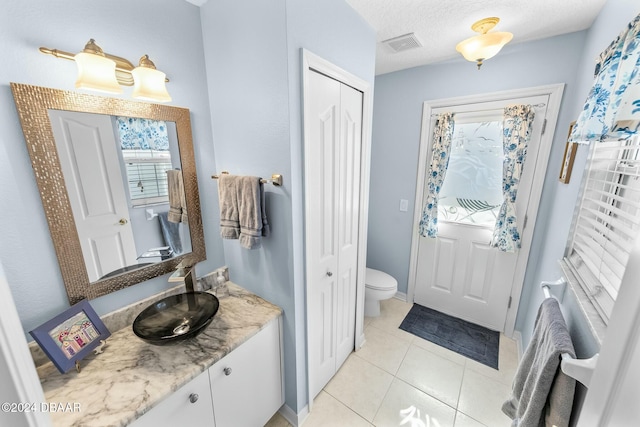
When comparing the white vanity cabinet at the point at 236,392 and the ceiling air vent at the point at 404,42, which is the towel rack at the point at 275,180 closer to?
the white vanity cabinet at the point at 236,392

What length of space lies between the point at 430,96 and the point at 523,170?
39.3 inches

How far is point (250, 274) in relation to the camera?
155cm

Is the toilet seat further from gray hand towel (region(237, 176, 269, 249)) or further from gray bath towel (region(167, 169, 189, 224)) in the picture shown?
gray bath towel (region(167, 169, 189, 224))

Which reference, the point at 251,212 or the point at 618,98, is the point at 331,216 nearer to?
the point at 251,212

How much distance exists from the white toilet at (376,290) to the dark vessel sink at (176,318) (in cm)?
153

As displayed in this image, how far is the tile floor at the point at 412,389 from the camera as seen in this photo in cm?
159

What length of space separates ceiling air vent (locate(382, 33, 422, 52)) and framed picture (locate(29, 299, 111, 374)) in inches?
92.9

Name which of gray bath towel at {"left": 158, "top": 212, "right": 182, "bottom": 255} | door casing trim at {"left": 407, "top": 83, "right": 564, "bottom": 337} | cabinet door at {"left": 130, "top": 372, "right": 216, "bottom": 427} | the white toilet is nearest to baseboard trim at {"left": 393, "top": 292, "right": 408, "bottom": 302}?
door casing trim at {"left": 407, "top": 83, "right": 564, "bottom": 337}

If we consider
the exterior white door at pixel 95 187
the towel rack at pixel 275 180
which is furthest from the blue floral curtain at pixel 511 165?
the exterior white door at pixel 95 187

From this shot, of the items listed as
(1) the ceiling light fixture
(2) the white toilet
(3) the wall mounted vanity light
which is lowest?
(2) the white toilet

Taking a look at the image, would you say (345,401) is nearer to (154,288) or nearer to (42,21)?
(154,288)

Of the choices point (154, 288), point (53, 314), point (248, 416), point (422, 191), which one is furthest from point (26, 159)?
point (422, 191)

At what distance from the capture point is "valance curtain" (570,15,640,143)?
64 cm

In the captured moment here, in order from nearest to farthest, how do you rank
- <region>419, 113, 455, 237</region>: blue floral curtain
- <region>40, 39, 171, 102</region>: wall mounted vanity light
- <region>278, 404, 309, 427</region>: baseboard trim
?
<region>40, 39, 171, 102</region>: wall mounted vanity light, <region>278, 404, 309, 427</region>: baseboard trim, <region>419, 113, 455, 237</region>: blue floral curtain
